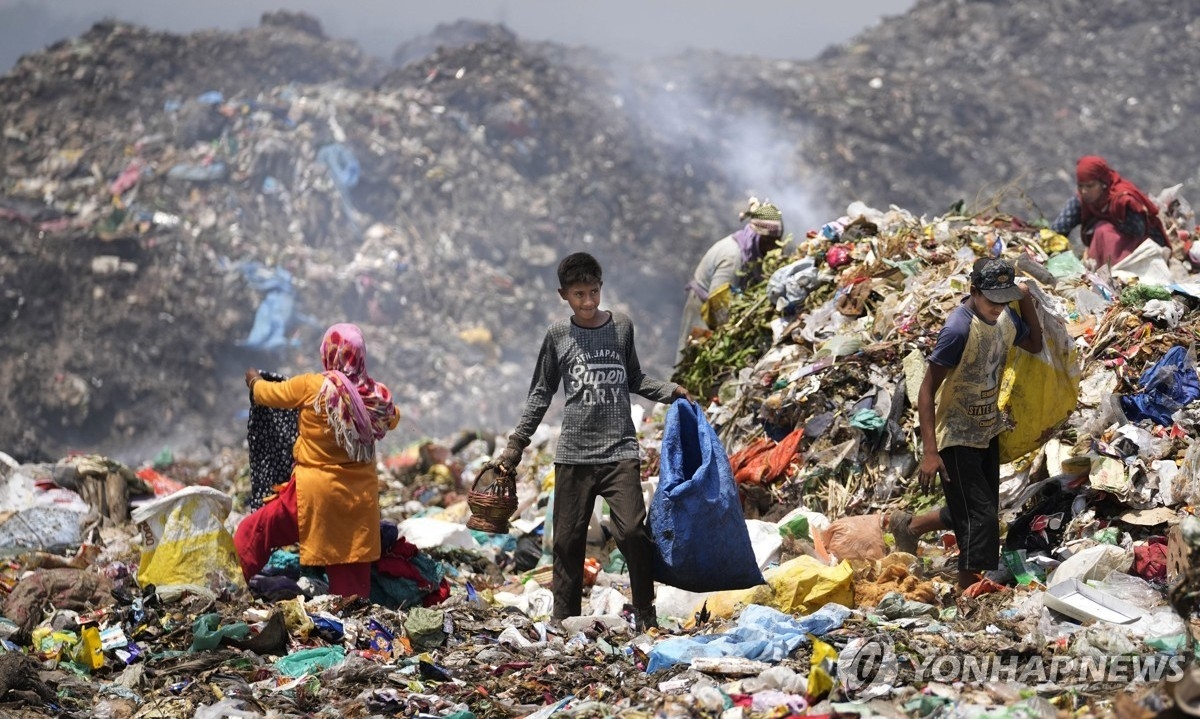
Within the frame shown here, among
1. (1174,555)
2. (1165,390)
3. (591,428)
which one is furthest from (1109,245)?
(591,428)

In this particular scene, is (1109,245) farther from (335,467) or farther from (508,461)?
(335,467)

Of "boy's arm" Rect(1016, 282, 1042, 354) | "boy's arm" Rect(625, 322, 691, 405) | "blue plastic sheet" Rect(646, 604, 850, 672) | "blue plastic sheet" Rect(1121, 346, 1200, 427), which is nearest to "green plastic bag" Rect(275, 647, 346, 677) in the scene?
"blue plastic sheet" Rect(646, 604, 850, 672)

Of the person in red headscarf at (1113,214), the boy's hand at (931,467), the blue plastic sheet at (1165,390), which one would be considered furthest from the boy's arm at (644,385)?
the person in red headscarf at (1113,214)

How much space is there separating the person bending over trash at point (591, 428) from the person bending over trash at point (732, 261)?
2.86 m

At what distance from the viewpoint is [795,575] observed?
4379 millimetres

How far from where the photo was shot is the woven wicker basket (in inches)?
176

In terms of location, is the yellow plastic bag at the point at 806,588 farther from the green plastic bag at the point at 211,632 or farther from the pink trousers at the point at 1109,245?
the pink trousers at the point at 1109,245

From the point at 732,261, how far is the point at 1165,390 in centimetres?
264

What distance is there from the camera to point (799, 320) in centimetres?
667

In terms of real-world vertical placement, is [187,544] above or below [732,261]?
below

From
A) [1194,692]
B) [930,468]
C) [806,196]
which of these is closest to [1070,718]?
[1194,692]

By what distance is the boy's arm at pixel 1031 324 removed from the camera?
434cm

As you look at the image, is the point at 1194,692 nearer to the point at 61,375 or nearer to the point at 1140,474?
the point at 1140,474

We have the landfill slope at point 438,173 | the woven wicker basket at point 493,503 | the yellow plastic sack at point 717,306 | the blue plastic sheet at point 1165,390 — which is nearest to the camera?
the woven wicker basket at point 493,503
